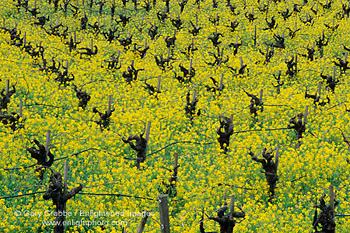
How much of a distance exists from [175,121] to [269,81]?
6.34 m

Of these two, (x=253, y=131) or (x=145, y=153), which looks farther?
(x=253, y=131)

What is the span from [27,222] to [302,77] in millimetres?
14129

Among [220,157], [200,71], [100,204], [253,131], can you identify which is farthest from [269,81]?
[100,204]

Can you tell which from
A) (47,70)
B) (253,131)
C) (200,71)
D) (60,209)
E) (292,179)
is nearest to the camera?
(60,209)

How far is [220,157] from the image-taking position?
438 inches

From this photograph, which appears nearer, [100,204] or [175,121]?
[100,204]

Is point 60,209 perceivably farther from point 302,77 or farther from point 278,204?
point 302,77

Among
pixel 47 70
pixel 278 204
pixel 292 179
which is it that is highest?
pixel 47 70

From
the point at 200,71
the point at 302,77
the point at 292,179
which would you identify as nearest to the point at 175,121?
the point at 292,179

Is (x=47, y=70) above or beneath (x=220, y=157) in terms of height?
above

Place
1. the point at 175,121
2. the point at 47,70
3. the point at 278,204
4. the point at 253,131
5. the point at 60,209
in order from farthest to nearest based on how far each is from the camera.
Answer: the point at 47,70 < the point at 175,121 < the point at 253,131 < the point at 278,204 < the point at 60,209

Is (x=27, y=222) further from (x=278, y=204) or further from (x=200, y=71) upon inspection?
(x=200, y=71)

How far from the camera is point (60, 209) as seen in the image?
7.77m

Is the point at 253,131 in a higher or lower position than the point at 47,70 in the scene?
lower
